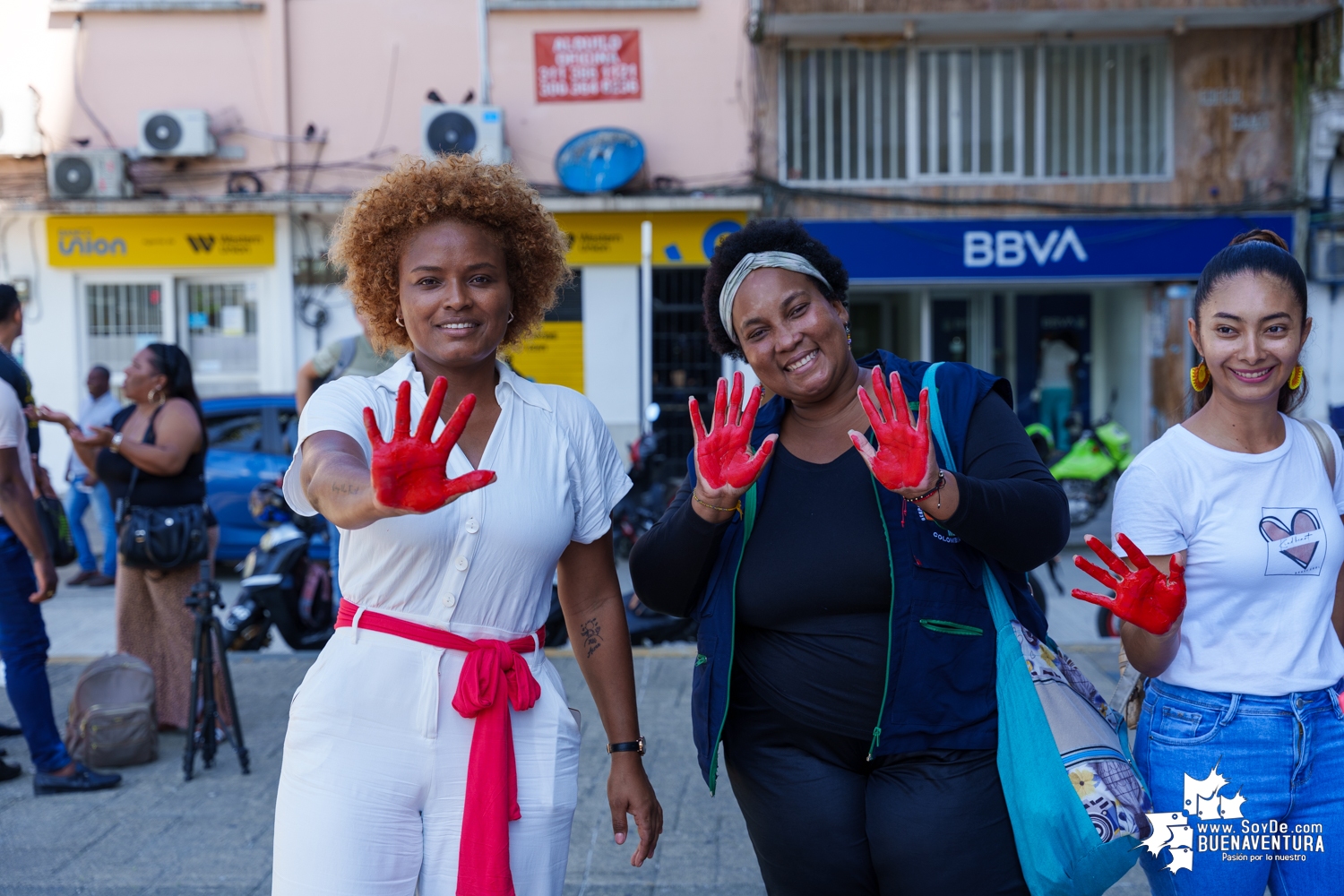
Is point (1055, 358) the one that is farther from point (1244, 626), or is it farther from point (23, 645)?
point (1244, 626)

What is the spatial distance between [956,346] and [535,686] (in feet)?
37.6

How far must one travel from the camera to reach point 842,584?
7.23 ft

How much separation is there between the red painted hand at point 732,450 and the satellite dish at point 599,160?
1001cm

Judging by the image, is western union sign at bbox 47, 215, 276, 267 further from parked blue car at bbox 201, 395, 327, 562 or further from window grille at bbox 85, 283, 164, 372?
parked blue car at bbox 201, 395, 327, 562

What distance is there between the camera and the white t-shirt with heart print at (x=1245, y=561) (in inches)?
89.5

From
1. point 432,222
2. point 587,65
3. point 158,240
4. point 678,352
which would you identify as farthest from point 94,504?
point 432,222

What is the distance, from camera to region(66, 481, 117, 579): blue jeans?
912 cm

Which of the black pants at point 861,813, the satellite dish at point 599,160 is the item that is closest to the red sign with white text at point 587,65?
the satellite dish at point 599,160

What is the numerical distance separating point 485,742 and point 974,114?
11.5m

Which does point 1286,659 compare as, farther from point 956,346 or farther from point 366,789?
point 956,346

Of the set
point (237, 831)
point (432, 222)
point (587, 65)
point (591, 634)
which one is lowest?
point (237, 831)

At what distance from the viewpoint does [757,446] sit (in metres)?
2.40

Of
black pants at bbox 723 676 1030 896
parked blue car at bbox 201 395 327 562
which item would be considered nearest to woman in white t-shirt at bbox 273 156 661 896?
black pants at bbox 723 676 1030 896

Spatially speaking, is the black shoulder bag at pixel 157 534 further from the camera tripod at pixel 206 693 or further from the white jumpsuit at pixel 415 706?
the white jumpsuit at pixel 415 706
